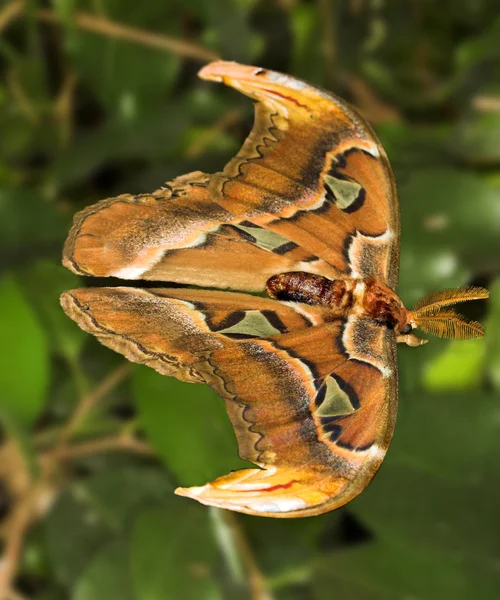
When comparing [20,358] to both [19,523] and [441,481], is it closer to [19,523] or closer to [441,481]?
[19,523]

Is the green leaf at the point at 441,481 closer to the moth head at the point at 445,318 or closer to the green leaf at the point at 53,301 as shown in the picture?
the moth head at the point at 445,318

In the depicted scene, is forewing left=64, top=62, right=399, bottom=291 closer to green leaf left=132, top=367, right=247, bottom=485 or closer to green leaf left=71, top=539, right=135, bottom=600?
green leaf left=132, top=367, right=247, bottom=485

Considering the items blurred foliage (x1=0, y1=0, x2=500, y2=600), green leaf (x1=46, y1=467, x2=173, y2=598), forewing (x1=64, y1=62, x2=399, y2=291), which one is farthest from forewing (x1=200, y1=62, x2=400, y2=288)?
green leaf (x1=46, y1=467, x2=173, y2=598)

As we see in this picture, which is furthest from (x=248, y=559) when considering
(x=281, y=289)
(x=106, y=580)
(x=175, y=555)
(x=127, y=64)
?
(x=127, y=64)

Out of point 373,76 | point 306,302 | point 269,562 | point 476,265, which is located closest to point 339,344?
point 306,302

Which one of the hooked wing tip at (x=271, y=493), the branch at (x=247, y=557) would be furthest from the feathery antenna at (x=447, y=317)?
the branch at (x=247, y=557)

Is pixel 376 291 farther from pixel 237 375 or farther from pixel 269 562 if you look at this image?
pixel 269 562

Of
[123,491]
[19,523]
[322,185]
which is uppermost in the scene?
[322,185]
